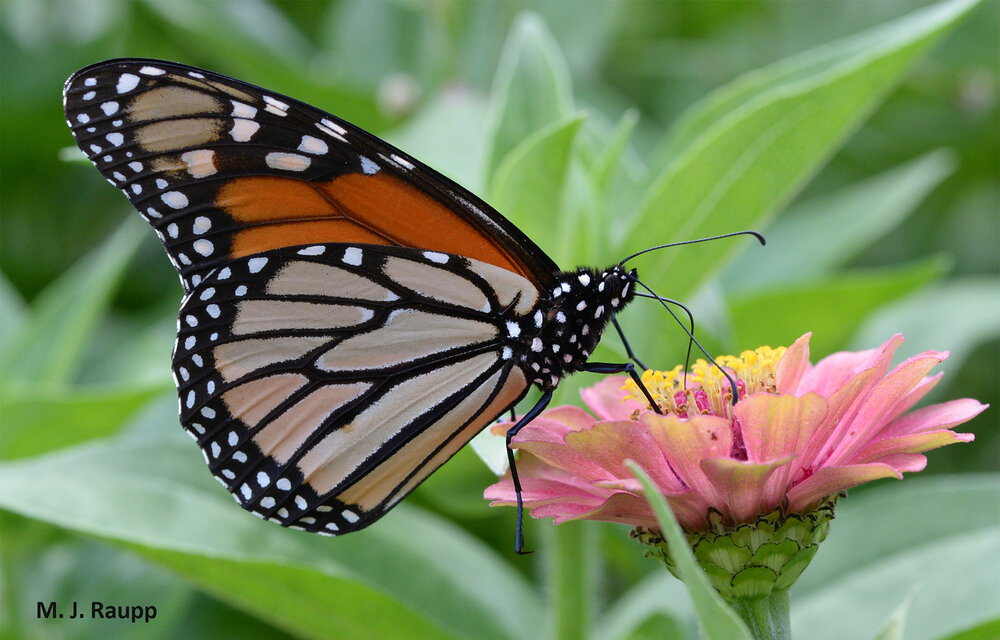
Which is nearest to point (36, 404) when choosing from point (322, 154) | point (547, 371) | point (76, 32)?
point (322, 154)

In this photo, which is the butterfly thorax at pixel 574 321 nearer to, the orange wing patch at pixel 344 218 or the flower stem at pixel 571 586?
the orange wing patch at pixel 344 218

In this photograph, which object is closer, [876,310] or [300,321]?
[300,321]

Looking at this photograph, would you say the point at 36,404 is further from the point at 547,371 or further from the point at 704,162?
the point at 704,162

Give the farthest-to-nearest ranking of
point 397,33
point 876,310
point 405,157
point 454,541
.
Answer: point 397,33 < point 876,310 < point 454,541 < point 405,157

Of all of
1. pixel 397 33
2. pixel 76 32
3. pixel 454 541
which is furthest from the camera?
pixel 397 33

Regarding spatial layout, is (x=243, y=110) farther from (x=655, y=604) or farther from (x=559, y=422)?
(x=655, y=604)

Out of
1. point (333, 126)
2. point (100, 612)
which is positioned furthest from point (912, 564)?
point (100, 612)
